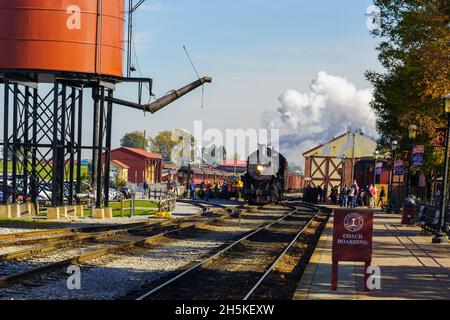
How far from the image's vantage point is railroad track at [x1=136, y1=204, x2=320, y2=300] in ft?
49.3

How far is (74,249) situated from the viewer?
22.5 meters

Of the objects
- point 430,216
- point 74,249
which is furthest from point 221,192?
point 74,249

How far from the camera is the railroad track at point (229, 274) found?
1502cm

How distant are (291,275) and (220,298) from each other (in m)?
4.23

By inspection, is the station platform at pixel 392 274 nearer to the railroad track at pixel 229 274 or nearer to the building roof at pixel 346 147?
the railroad track at pixel 229 274

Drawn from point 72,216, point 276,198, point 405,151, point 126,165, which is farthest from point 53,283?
point 126,165

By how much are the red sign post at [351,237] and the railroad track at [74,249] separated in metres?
5.42

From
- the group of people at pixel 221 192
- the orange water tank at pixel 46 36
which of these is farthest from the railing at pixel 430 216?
the group of people at pixel 221 192

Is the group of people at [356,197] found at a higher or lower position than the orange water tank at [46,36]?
lower

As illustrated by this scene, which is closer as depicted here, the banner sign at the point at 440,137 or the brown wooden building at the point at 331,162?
the banner sign at the point at 440,137

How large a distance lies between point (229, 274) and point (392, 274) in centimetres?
327

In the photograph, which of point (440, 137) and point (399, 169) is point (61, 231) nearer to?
point (440, 137)

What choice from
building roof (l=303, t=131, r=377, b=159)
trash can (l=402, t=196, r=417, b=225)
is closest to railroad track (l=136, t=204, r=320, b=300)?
trash can (l=402, t=196, r=417, b=225)
